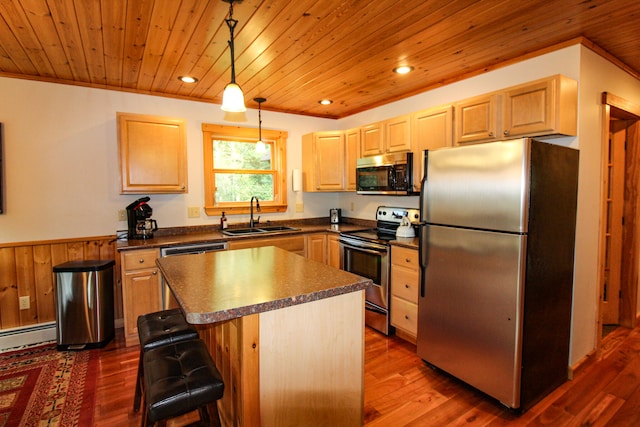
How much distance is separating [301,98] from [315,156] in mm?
741

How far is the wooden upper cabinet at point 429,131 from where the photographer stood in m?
2.95

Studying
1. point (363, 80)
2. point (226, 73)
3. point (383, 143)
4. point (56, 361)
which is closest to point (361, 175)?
point (383, 143)

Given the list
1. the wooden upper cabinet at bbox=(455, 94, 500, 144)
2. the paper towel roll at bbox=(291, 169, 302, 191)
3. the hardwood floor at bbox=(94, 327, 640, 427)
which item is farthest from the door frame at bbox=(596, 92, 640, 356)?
the paper towel roll at bbox=(291, 169, 302, 191)

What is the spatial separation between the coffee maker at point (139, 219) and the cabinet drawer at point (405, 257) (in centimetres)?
240

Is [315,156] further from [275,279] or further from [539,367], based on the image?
[539,367]

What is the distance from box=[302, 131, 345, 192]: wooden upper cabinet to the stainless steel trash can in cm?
247

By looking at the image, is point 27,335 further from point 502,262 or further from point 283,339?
point 502,262

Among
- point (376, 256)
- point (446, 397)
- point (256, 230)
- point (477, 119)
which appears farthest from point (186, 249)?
point (477, 119)

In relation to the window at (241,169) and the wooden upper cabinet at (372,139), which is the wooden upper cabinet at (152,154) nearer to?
the window at (241,169)

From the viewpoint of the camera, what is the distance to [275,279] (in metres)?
1.73

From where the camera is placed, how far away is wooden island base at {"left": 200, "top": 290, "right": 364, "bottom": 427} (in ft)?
4.64

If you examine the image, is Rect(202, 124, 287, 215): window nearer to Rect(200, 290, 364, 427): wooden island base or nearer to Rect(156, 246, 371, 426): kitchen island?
Rect(156, 246, 371, 426): kitchen island

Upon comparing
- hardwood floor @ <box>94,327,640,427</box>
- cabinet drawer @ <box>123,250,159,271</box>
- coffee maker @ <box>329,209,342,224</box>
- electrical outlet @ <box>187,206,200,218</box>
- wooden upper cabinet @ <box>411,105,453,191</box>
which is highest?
wooden upper cabinet @ <box>411,105,453,191</box>

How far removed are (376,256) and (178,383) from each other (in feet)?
7.27
